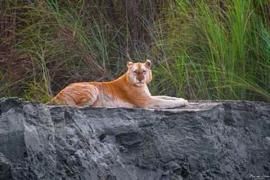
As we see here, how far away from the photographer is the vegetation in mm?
9438

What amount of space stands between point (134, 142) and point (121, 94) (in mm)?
1479

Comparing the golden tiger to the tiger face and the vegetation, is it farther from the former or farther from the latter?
the vegetation

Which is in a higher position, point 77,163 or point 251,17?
point 251,17

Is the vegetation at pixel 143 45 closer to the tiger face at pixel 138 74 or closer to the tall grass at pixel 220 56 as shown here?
the tall grass at pixel 220 56

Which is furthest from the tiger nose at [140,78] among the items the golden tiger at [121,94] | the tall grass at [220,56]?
the tall grass at [220,56]

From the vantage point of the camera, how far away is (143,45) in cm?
1071

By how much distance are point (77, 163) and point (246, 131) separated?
1718 millimetres

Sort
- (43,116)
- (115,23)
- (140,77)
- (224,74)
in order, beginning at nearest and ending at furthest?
1. (43,116)
2. (140,77)
3. (224,74)
4. (115,23)

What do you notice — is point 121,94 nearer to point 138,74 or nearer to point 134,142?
point 138,74

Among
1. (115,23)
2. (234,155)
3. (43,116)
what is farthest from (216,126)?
(115,23)

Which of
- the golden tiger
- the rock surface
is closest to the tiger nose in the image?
the golden tiger

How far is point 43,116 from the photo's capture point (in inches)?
266

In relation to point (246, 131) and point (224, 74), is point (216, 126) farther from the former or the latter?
point (224, 74)

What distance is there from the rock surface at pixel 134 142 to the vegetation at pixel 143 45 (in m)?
1.36
